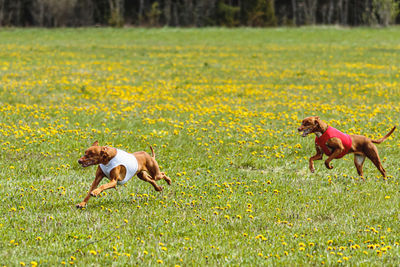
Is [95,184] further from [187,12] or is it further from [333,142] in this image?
[187,12]

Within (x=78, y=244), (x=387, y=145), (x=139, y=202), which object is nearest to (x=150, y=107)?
(x=387, y=145)

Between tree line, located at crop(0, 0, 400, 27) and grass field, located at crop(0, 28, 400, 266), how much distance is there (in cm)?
5670

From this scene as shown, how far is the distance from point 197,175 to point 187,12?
Result: 7751cm

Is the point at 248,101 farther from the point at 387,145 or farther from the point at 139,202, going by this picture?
the point at 139,202

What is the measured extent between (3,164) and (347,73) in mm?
21009

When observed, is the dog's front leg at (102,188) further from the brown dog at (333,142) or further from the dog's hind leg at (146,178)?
the brown dog at (333,142)

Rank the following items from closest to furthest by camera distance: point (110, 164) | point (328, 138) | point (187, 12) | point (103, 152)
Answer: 1. point (103, 152)
2. point (110, 164)
3. point (328, 138)
4. point (187, 12)

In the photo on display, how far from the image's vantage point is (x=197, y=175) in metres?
8.58

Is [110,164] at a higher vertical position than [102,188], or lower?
higher

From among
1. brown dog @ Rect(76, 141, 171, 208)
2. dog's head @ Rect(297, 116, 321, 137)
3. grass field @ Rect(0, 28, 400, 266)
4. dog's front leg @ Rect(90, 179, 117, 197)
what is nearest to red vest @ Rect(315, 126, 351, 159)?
dog's head @ Rect(297, 116, 321, 137)

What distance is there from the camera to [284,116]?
14219mm

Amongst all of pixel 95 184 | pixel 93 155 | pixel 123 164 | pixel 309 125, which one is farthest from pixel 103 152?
pixel 309 125

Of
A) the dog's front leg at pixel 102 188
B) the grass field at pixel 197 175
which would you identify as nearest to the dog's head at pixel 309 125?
the grass field at pixel 197 175

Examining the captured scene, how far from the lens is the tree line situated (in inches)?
2997
